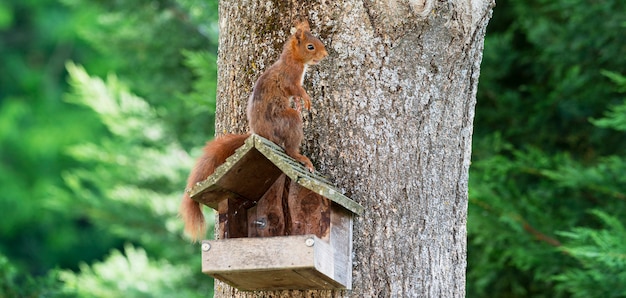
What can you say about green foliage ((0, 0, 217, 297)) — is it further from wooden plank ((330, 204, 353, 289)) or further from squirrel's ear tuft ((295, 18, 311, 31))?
wooden plank ((330, 204, 353, 289))

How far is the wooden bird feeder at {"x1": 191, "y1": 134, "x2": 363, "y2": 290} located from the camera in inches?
102

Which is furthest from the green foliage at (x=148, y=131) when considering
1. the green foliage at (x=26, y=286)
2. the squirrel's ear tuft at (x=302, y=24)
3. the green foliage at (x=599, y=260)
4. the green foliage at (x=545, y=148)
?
the squirrel's ear tuft at (x=302, y=24)

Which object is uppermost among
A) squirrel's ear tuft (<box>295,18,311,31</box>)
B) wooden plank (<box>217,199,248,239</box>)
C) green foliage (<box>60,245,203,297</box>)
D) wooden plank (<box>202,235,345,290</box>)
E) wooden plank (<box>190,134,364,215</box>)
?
green foliage (<box>60,245,203,297</box>)

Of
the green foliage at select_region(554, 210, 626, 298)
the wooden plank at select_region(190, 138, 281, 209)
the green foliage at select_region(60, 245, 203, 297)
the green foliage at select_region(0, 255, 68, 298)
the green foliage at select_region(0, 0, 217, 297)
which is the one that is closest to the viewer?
the wooden plank at select_region(190, 138, 281, 209)

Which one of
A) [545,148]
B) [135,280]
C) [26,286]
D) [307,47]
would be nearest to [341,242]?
[307,47]

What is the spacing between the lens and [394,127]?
2869 millimetres

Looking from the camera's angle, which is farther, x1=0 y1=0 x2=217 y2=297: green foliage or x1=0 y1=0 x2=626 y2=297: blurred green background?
x1=0 y1=0 x2=217 y2=297: green foliage

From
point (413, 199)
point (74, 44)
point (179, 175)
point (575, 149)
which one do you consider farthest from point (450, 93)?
point (74, 44)

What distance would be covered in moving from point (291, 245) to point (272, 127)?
1.18 feet

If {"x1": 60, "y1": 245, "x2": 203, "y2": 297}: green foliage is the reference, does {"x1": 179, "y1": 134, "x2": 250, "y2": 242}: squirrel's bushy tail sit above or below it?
below

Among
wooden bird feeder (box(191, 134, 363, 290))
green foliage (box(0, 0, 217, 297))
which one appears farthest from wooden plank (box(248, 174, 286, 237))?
green foliage (box(0, 0, 217, 297))

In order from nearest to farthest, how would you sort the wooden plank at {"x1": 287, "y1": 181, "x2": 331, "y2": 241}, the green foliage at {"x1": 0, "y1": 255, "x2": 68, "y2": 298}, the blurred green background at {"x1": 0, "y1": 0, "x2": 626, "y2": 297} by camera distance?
1. the wooden plank at {"x1": 287, "y1": 181, "x2": 331, "y2": 241}
2. the green foliage at {"x1": 0, "y1": 255, "x2": 68, "y2": 298}
3. the blurred green background at {"x1": 0, "y1": 0, "x2": 626, "y2": 297}

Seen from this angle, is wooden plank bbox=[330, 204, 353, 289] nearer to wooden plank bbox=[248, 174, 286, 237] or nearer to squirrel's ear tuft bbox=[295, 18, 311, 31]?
wooden plank bbox=[248, 174, 286, 237]

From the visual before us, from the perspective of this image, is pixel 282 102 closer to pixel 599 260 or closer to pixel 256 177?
pixel 256 177
